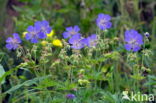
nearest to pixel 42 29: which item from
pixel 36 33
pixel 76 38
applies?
pixel 36 33

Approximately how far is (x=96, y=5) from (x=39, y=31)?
117cm

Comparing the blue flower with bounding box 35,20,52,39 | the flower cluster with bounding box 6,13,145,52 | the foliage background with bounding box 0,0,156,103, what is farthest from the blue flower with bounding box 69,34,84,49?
the foliage background with bounding box 0,0,156,103

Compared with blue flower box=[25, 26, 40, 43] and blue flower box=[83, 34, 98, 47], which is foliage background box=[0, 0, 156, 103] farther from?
blue flower box=[83, 34, 98, 47]

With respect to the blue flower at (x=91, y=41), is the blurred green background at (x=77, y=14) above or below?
above

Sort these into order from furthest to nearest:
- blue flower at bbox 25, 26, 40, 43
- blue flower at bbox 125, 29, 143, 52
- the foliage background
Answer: the foliage background → blue flower at bbox 25, 26, 40, 43 → blue flower at bbox 125, 29, 143, 52

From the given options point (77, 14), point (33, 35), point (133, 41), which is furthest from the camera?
point (77, 14)

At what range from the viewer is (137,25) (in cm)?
316

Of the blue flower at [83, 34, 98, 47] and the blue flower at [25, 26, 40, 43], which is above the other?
the blue flower at [25, 26, 40, 43]

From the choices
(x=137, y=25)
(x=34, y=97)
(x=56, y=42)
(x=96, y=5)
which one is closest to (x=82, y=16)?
(x=96, y=5)

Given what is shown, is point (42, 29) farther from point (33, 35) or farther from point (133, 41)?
point (133, 41)

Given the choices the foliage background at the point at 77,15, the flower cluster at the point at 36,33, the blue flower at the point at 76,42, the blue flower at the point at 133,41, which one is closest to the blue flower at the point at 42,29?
the flower cluster at the point at 36,33

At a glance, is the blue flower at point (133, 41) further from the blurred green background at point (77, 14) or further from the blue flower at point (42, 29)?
the blurred green background at point (77, 14)

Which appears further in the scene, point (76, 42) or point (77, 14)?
point (77, 14)

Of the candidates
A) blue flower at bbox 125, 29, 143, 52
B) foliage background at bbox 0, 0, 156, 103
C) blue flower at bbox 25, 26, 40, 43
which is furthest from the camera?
foliage background at bbox 0, 0, 156, 103
